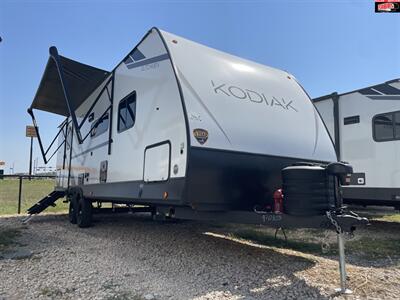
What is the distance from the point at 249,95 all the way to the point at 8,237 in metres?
5.25

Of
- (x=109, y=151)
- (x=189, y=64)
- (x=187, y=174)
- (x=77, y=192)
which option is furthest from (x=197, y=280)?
(x=77, y=192)

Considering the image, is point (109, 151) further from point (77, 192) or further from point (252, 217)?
point (252, 217)

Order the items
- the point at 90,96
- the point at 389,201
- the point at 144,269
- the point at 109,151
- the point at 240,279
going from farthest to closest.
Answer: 1. the point at 90,96
2. the point at 389,201
3. the point at 109,151
4. the point at 144,269
5. the point at 240,279

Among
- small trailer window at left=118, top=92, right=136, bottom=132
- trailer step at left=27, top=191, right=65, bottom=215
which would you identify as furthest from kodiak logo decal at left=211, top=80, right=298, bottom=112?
trailer step at left=27, top=191, right=65, bottom=215

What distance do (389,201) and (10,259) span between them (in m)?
7.09

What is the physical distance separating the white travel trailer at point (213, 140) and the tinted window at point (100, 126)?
0.38 m

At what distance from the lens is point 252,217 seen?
4.55 m

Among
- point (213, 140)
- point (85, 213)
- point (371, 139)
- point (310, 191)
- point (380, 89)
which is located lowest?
point (85, 213)

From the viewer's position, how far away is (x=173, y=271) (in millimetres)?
4832

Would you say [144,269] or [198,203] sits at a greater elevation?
[198,203]

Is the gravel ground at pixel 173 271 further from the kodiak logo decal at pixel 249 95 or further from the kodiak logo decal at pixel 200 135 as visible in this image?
the kodiak logo decal at pixel 249 95

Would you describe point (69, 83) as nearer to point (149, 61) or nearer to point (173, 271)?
point (149, 61)

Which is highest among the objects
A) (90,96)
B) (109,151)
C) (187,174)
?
(90,96)

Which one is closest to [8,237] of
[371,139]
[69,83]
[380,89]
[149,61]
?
[69,83]
